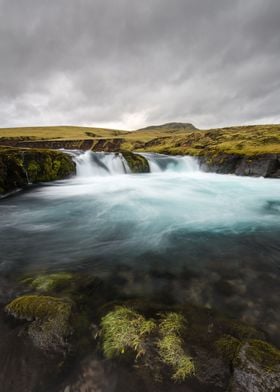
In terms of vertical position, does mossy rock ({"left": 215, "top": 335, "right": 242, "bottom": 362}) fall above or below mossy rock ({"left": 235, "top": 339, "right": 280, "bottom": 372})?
below

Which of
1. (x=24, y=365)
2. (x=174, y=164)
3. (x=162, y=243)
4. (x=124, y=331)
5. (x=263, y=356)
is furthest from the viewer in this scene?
(x=174, y=164)

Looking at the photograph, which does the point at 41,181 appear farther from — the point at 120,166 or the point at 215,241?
the point at 215,241

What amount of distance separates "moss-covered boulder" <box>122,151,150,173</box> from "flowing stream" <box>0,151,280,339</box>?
45.4 ft

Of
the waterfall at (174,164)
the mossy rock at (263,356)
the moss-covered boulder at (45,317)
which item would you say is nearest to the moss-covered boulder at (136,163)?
the waterfall at (174,164)

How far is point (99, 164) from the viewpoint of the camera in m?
28.4

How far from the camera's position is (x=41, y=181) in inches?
856

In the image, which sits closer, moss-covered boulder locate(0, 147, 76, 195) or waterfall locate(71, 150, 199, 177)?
moss-covered boulder locate(0, 147, 76, 195)

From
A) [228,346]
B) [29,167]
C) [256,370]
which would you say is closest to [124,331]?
[228,346]

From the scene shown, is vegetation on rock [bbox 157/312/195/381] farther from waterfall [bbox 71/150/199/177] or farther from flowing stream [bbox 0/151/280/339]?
waterfall [bbox 71/150/199/177]

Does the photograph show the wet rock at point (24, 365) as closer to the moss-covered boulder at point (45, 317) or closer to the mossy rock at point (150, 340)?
the moss-covered boulder at point (45, 317)

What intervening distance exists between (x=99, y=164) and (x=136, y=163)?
17.1ft

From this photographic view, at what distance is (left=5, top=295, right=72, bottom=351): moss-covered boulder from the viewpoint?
370cm

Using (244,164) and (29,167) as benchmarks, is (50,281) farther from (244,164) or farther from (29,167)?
(244,164)

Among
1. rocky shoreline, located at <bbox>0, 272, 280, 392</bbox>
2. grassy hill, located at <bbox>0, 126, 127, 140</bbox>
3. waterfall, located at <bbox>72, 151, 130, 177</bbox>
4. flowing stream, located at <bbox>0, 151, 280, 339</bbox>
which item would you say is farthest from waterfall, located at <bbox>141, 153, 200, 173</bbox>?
grassy hill, located at <bbox>0, 126, 127, 140</bbox>
